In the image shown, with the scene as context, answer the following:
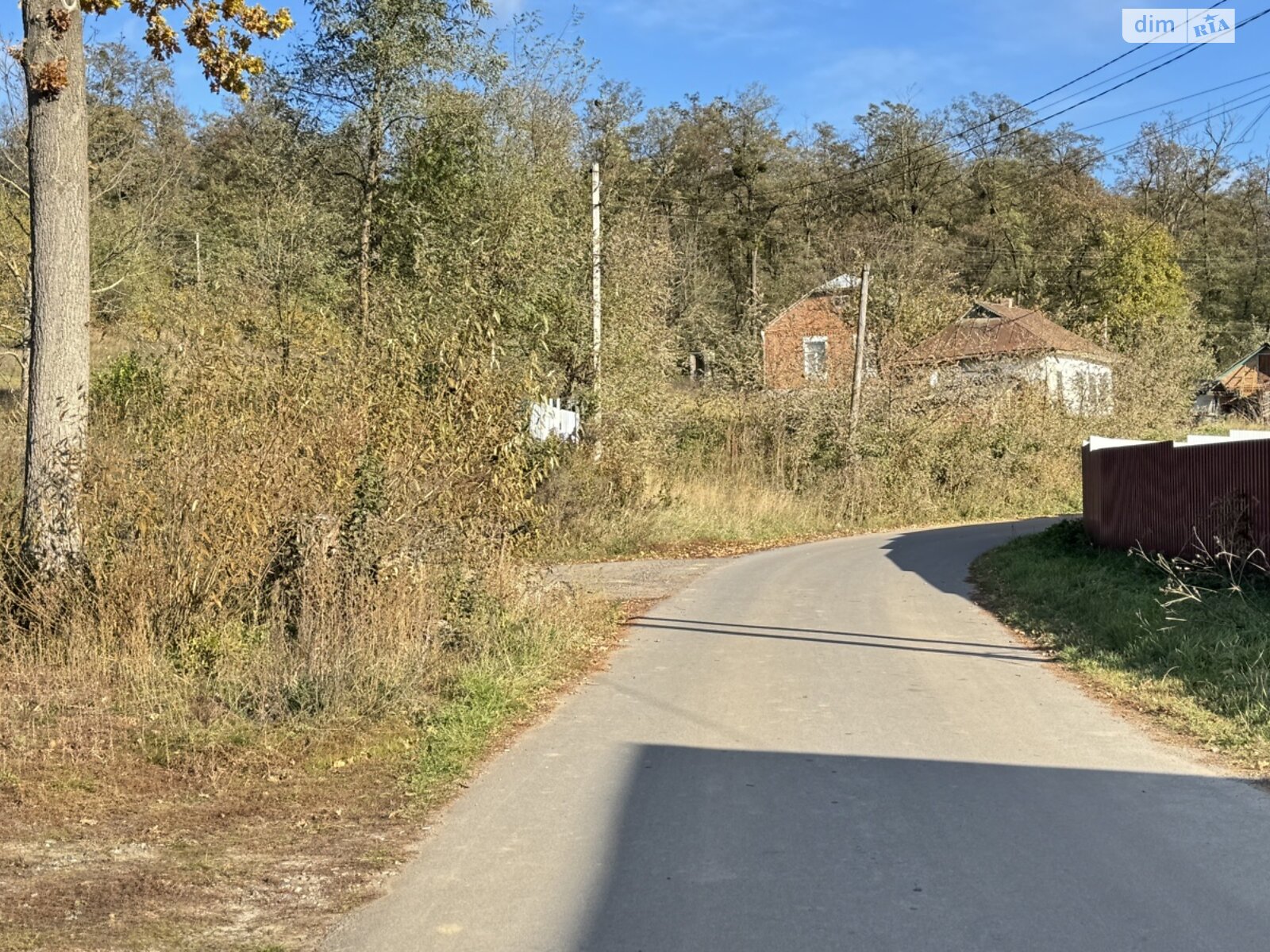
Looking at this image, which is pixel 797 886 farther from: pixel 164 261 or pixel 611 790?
pixel 164 261

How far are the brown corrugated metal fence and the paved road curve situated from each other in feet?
13.1

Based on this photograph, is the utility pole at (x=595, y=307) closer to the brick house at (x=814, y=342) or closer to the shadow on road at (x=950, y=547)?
the shadow on road at (x=950, y=547)

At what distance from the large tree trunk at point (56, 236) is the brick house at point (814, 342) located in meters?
26.6

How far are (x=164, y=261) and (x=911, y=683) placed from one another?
34346 millimetres

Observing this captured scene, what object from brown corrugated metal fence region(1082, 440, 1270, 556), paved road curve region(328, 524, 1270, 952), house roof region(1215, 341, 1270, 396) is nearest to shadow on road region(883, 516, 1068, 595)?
brown corrugated metal fence region(1082, 440, 1270, 556)

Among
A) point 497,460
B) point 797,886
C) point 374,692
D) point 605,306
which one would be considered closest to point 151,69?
point 605,306

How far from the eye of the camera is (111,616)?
27.3 feet

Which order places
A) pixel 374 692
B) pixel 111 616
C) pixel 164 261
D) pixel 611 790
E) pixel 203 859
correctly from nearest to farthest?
pixel 203 859 < pixel 611 790 < pixel 374 692 < pixel 111 616 < pixel 164 261

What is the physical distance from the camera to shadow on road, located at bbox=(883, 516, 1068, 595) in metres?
17.6

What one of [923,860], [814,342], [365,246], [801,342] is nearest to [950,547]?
[365,246]

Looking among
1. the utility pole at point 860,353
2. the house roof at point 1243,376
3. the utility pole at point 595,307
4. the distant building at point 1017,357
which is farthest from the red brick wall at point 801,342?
the house roof at point 1243,376

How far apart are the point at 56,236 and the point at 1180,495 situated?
12799 millimetres

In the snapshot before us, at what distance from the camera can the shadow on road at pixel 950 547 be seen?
1758cm

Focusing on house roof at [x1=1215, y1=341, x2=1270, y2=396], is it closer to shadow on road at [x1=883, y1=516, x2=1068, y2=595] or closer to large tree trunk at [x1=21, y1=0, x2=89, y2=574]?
shadow on road at [x1=883, y1=516, x2=1068, y2=595]
